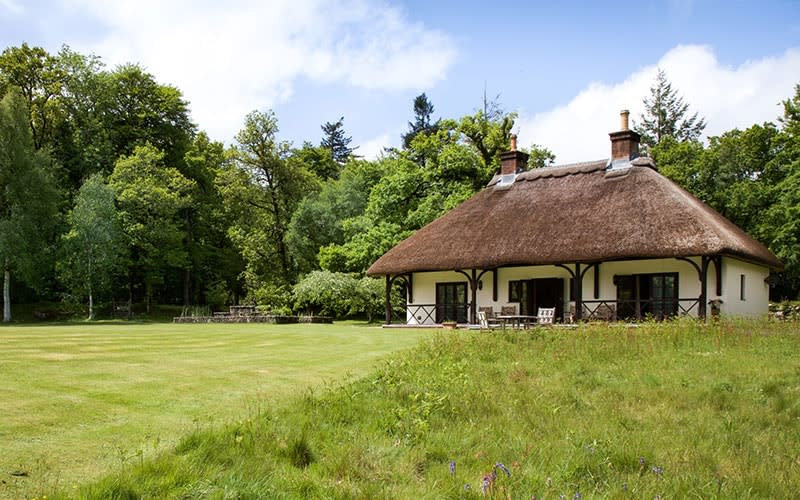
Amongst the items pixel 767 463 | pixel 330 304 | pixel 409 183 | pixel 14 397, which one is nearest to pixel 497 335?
pixel 767 463

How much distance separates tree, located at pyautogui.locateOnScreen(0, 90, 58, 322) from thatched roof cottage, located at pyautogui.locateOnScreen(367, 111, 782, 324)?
19448 millimetres

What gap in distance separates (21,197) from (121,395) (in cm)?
3191

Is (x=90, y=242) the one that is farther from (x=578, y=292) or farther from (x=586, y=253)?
(x=586, y=253)

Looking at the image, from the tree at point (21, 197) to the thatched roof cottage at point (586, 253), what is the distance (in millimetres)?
19448

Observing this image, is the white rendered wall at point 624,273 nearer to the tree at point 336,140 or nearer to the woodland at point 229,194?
the woodland at point 229,194

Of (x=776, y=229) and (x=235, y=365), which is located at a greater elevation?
(x=776, y=229)

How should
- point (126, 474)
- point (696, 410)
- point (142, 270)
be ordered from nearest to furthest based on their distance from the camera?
point (126, 474) → point (696, 410) → point (142, 270)

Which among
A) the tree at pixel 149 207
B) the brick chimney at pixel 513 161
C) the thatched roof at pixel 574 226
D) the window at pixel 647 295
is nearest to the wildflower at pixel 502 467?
the thatched roof at pixel 574 226

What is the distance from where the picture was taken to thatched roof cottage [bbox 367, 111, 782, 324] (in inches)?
807

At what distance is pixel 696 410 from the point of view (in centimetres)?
705

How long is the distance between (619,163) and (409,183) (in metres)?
11.5

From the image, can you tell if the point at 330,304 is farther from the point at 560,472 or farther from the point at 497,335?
the point at 560,472

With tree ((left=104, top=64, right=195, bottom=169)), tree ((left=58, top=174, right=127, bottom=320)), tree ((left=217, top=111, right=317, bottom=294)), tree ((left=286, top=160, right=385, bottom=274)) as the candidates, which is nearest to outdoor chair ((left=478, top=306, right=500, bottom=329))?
tree ((left=286, top=160, right=385, bottom=274))

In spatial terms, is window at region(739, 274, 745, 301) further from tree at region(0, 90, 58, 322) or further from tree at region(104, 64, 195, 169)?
tree at region(104, 64, 195, 169)
